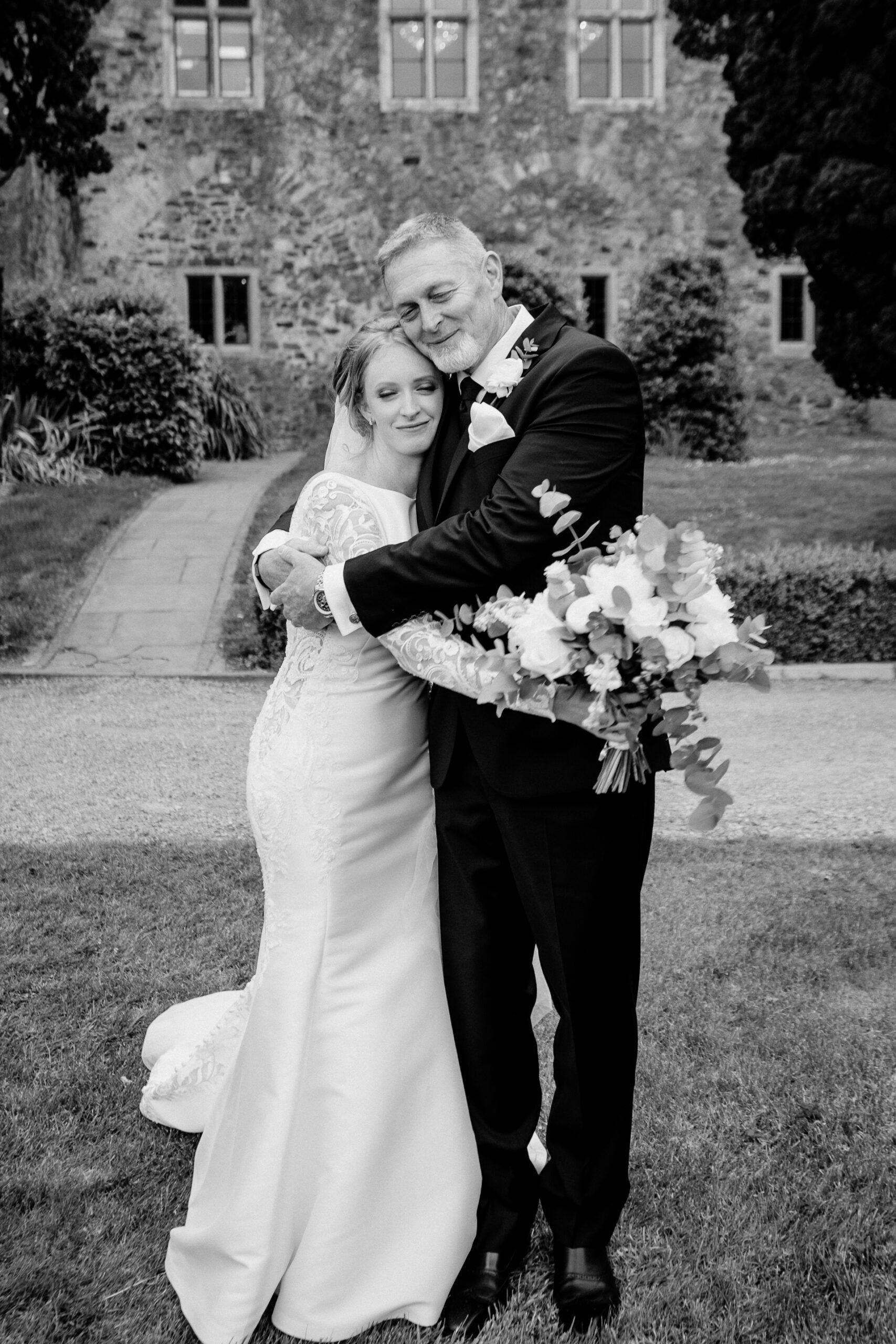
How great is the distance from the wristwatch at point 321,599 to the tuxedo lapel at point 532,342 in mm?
282

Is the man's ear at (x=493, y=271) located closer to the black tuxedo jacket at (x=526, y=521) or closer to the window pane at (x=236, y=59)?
the black tuxedo jacket at (x=526, y=521)

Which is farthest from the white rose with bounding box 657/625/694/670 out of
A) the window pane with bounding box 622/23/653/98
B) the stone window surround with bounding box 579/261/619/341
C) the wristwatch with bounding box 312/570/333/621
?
the window pane with bounding box 622/23/653/98

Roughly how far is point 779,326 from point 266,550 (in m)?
17.6

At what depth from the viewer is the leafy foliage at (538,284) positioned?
1553cm

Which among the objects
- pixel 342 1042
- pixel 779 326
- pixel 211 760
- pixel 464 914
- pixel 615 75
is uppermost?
pixel 615 75

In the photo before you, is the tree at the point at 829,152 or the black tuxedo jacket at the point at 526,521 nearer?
the black tuxedo jacket at the point at 526,521

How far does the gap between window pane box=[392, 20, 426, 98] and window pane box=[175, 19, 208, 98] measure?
2.66 metres

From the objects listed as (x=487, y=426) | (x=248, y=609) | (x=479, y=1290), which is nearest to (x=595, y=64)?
(x=248, y=609)

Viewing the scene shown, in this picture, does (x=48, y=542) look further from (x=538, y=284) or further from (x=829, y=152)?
(x=538, y=284)

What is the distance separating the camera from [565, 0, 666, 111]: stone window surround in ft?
59.0

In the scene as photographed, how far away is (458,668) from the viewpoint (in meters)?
2.45

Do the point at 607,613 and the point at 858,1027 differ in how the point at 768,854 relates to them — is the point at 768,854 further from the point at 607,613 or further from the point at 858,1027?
the point at 607,613

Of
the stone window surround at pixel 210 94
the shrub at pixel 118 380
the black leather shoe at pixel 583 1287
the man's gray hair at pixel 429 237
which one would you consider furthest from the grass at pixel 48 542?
the stone window surround at pixel 210 94

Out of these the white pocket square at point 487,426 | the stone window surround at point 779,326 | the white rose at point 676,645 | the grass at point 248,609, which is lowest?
the grass at point 248,609
